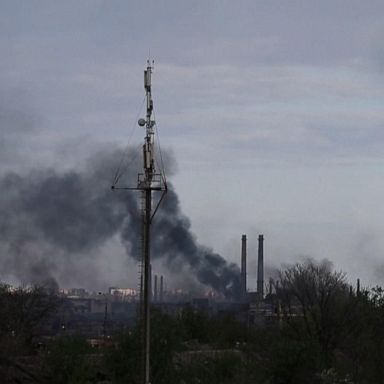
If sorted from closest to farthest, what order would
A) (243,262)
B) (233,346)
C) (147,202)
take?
(147,202) < (233,346) < (243,262)

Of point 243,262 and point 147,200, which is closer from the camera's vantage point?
point 147,200

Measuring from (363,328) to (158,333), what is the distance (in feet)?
78.6

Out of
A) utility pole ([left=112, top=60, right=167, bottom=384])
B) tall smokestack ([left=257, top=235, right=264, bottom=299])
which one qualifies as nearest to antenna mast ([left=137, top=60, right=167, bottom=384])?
utility pole ([left=112, top=60, right=167, bottom=384])

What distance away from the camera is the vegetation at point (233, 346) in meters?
42.0

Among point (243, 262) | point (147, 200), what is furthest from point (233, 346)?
point (243, 262)

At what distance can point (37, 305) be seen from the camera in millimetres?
77188

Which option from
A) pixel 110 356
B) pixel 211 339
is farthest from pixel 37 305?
pixel 110 356

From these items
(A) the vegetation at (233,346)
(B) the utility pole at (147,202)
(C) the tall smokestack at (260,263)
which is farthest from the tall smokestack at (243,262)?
(B) the utility pole at (147,202)

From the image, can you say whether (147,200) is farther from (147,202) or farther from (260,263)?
(260,263)

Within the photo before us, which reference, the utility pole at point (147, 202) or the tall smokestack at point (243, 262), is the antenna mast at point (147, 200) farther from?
the tall smokestack at point (243, 262)

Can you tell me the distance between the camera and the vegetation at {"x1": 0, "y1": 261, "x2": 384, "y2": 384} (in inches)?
1655

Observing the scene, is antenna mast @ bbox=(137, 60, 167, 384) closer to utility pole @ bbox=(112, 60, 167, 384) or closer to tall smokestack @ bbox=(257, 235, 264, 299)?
utility pole @ bbox=(112, 60, 167, 384)

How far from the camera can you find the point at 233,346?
56.8m

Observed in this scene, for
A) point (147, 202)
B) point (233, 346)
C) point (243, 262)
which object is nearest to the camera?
point (147, 202)
